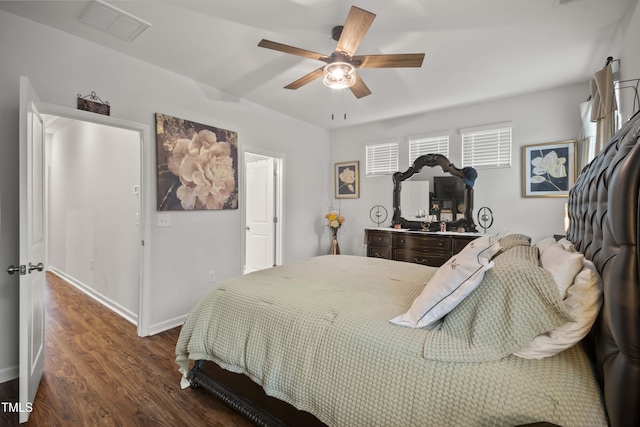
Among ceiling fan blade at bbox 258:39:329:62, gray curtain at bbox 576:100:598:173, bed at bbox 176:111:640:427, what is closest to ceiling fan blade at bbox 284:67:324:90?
ceiling fan blade at bbox 258:39:329:62

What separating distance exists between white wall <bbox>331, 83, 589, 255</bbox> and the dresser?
52cm

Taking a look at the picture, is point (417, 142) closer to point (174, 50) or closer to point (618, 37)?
point (618, 37)

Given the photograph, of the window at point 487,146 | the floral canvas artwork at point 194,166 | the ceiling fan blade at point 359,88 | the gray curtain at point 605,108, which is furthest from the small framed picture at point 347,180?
the gray curtain at point 605,108

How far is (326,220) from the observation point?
5.26m

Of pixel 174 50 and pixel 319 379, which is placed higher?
pixel 174 50

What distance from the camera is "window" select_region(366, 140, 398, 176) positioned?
4668 mm

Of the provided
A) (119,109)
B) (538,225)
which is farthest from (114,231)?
(538,225)

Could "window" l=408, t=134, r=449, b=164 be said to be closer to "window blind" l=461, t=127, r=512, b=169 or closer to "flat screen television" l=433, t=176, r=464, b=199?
"window blind" l=461, t=127, r=512, b=169

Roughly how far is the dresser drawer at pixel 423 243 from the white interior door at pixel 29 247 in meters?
3.82

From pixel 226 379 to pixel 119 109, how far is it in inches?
101

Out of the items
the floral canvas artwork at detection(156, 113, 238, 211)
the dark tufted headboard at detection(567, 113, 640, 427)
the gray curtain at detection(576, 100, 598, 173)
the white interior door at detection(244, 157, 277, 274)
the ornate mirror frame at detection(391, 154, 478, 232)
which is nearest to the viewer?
the dark tufted headboard at detection(567, 113, 640, 427)

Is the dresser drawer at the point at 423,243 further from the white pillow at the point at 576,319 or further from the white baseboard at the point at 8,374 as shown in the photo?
the white baseboard at the point at 8,374

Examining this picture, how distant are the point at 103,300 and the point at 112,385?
2124 mm

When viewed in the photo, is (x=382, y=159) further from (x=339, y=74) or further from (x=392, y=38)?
(x=339, y=74)
